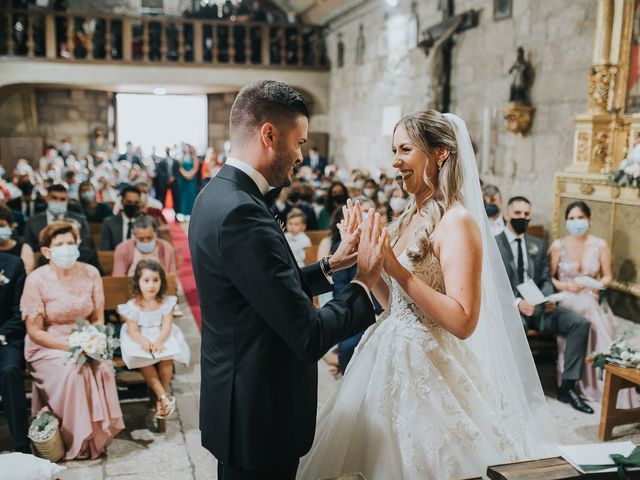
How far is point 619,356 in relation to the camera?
382cm

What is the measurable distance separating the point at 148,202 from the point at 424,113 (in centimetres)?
594

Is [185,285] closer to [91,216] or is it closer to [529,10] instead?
[91,216]

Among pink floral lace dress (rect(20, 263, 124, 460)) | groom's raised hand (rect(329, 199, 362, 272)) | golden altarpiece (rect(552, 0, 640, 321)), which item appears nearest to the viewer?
groom's raised hand (rect(329, 199, 362, 272))

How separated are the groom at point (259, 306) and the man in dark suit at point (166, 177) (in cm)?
1218

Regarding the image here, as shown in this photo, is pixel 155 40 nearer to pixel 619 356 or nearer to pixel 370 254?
pixel 619 356

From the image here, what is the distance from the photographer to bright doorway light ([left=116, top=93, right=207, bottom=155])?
57.0ft

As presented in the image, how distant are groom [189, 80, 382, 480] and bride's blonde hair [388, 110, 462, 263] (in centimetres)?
52

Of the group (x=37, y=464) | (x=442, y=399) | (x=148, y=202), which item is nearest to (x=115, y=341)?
(x=37, y=464)

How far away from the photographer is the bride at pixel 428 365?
206cm

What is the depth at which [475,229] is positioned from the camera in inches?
83.5

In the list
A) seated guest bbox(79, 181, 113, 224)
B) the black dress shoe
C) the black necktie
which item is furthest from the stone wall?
seated guest bbox(79, 181, 113, 224)

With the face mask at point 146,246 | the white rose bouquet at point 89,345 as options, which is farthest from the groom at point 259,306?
the face mask at point 146,246

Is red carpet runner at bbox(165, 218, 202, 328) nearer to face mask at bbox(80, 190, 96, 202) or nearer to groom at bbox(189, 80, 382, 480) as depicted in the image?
face mask at bbox(80, 190, 96, 202)

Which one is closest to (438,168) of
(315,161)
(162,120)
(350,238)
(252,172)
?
(350,238)
